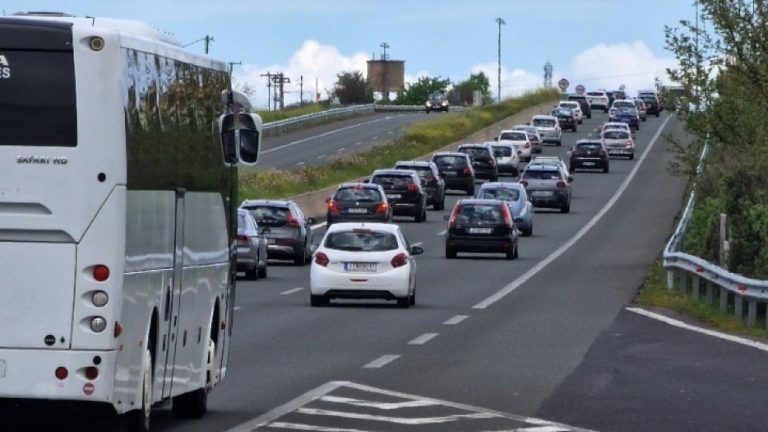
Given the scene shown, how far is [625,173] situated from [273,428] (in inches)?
2936

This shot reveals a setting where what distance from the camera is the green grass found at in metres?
27.4

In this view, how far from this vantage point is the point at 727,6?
39.1 m

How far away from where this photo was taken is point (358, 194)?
2141 inches

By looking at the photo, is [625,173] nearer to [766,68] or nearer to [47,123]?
[766,68]

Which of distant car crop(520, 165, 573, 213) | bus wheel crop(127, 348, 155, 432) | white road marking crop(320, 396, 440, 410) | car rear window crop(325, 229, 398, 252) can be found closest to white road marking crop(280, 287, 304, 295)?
car rear window crop(325, 229, 398, 252)

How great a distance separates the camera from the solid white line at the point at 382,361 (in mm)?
21250

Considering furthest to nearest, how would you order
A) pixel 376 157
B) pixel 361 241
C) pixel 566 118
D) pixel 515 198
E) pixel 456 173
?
pixel 566 118
pixel 376 157
pixel 456 173
pixel 515 198
pixel 361 241

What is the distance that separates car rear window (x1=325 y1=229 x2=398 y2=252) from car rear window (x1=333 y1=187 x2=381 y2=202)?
2142 centimetres

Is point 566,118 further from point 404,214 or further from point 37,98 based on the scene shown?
point 37,98

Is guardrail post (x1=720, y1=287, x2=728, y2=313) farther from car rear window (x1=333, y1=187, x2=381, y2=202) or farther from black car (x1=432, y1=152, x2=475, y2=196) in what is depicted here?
black car (x1=432, y1=152, x2=475, y2=196)

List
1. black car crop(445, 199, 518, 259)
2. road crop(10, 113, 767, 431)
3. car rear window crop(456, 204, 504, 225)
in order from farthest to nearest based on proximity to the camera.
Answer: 1. car rear window crop(456, 204, 504, 225)
2. black car crop(445, 199, 518, 259)
3. road crop(10, 113, 767, 431)

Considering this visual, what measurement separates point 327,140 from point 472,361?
8458cm

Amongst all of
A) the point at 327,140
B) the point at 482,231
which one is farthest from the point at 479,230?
the point at 327,140

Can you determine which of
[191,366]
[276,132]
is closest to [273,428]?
[191,366]
